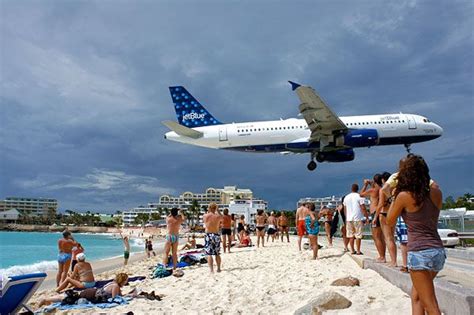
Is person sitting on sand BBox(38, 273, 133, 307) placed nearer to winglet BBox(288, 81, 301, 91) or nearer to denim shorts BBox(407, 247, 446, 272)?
denim shorts BBox(407, 247, 446, 272)

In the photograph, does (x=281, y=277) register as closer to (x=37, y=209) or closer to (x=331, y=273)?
(x=331, y=273)

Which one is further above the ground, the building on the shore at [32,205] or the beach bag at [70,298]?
the building on the shore at [32,205]

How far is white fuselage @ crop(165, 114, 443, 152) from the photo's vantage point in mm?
22812

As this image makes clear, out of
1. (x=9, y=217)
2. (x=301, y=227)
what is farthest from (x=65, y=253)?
(x=9, y=217)

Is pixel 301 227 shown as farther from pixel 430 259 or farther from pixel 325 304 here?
pixel 430 259

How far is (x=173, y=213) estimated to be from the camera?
9102 mm

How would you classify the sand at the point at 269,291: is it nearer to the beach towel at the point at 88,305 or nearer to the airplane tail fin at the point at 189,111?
the beach towel at the point at 88,305

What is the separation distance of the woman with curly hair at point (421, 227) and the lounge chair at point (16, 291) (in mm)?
5000

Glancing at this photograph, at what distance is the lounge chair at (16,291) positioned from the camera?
548 centimetres

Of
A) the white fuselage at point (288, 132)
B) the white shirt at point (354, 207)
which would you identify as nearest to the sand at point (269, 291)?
the white shirt at point (354, 207)

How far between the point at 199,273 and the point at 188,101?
1959 centimetres

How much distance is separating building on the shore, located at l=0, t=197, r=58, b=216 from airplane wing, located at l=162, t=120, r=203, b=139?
17213 cm

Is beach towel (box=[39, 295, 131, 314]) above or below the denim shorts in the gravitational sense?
below

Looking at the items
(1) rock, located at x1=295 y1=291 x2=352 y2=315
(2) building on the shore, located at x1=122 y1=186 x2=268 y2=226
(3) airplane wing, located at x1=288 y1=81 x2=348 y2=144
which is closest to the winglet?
(3) airplane wing, located at x1=288 y1=81 x2=348 y2=144
